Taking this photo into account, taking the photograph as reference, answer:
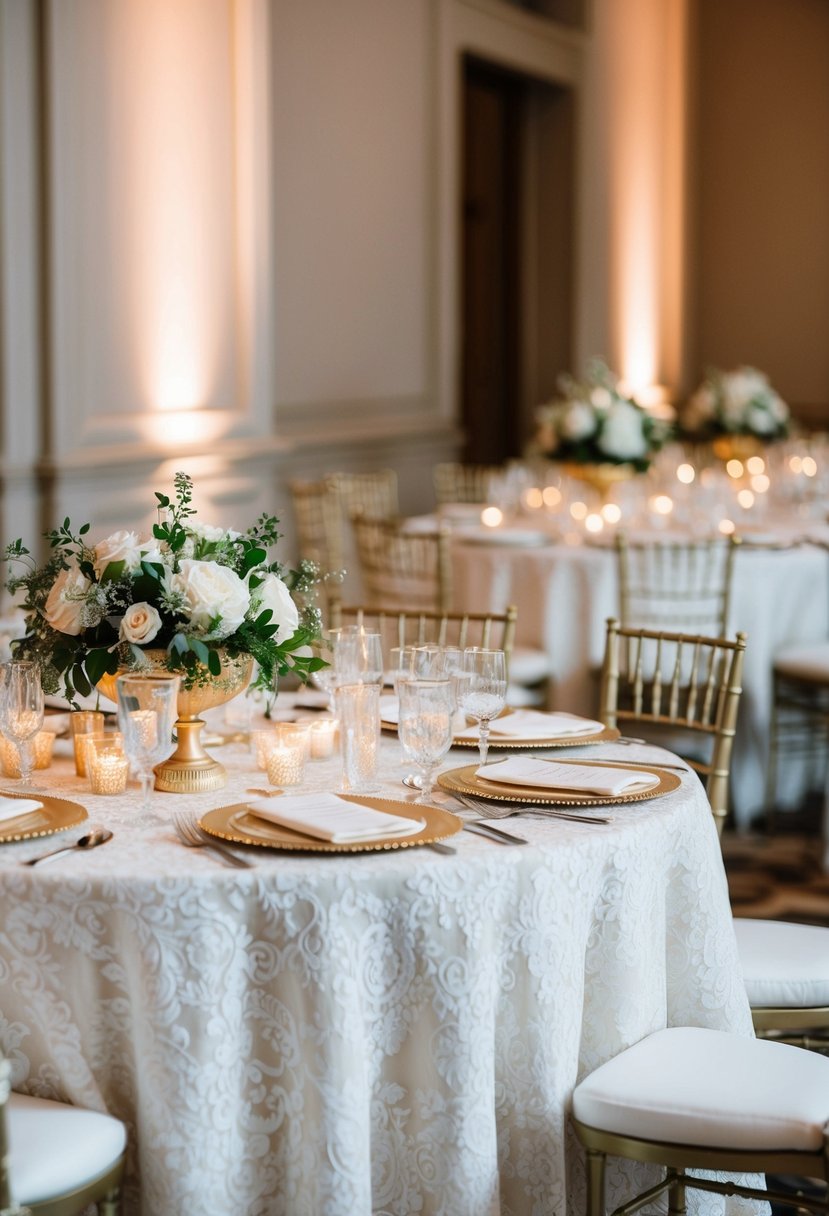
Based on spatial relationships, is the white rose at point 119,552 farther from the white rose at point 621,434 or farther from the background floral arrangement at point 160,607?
the white rose at point 621,434

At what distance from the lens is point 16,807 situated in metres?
2.18

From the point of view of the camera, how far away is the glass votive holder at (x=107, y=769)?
Answer: 94.0 inches

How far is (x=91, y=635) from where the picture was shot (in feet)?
7.68

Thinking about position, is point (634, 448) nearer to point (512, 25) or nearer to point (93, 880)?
point (512, 25)

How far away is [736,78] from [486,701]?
864 cm

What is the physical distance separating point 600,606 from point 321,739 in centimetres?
251

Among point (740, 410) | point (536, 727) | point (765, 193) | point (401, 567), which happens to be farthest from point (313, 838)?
point (765, 193)

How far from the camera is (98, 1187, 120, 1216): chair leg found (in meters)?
1.92

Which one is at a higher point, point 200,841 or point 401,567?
point 401,567

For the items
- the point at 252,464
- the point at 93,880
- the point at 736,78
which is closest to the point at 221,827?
the point at 93,880

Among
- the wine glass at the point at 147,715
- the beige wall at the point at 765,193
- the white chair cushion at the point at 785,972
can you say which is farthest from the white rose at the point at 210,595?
the beige wall at the point at 765,193

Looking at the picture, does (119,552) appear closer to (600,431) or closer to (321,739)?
(321,739)

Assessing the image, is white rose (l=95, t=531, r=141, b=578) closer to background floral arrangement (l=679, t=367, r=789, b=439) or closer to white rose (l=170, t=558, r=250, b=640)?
white rose (l=170, t=558, r=250, b=640)

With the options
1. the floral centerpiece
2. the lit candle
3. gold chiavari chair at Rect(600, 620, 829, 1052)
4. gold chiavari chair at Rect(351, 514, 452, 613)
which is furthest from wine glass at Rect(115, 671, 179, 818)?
the floral centerpiece
